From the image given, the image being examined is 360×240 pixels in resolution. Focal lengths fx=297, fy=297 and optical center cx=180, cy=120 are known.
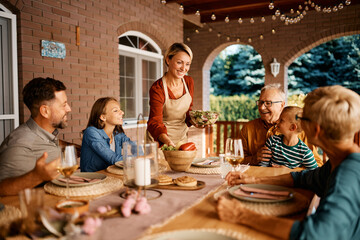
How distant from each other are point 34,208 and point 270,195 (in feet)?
2.97

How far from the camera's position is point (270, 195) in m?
1.27

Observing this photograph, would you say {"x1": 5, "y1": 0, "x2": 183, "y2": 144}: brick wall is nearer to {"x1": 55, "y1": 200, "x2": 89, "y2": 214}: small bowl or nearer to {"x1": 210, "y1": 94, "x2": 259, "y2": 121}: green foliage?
{"x1": 55, "y1": 200, "x2": 89, "y2": 214}: small bowl

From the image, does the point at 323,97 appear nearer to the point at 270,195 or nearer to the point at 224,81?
the point at 270,195

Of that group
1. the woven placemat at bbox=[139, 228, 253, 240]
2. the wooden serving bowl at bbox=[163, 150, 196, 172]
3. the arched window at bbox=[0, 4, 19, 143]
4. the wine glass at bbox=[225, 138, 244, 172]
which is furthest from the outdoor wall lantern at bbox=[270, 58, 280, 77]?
the woven placemat at bbox=[139, 228, 253, 240]

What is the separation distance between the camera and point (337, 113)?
103 centimetres

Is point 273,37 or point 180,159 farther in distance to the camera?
point 273,37

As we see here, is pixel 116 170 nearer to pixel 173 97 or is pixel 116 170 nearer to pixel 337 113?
pixel 173 97

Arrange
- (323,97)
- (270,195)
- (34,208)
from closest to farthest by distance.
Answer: (34,208) < (323,97) < (270,195)

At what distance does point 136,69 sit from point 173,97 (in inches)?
123

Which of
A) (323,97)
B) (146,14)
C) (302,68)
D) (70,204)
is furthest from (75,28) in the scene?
(302,68)

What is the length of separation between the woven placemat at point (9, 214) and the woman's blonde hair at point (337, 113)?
1.12m

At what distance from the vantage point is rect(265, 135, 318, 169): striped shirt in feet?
6.65

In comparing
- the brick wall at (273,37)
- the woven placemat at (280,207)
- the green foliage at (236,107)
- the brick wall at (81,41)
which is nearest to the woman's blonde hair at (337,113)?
the woven placemat at (280,207)

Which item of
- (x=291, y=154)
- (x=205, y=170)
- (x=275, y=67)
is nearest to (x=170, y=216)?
(x=205, y=170)
